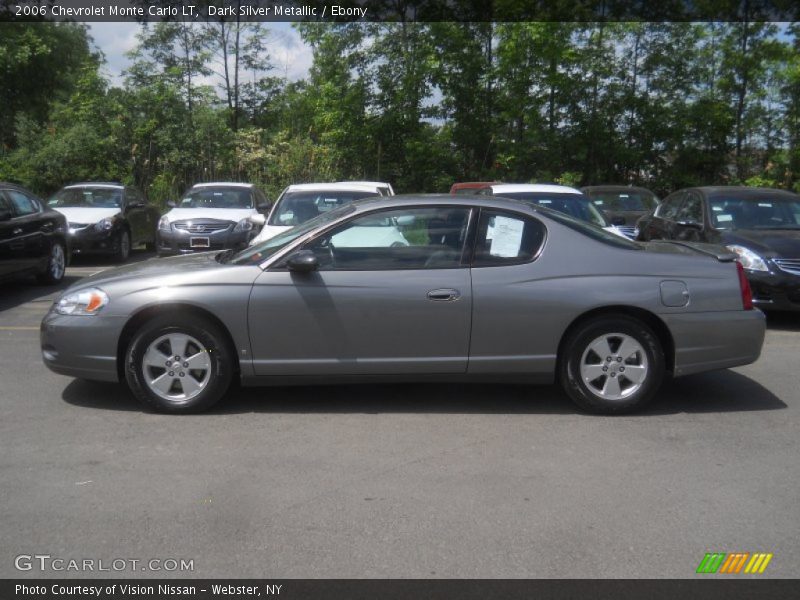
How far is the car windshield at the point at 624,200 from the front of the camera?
1764 centimetres

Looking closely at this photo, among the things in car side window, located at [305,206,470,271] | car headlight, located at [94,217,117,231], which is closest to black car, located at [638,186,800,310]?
car side window, located at [305,206,470,271]

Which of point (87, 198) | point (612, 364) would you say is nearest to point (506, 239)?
point (612, 364)

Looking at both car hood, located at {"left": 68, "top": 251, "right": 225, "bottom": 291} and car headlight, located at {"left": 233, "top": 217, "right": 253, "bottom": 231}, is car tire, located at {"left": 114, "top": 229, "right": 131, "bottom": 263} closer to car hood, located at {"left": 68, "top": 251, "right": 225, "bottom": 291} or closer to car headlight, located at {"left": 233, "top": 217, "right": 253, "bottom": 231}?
car headlight, located at {"left": 233, "top": 217, "right": 253, "bottom": 231}

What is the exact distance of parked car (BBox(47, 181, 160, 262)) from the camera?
15.9 meters

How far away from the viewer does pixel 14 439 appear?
5.57 meters

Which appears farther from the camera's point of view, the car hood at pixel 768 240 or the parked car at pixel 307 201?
the parked car at pixel 307 201

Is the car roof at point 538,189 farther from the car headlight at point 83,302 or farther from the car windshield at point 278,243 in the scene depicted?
the car headlight at point 83,302

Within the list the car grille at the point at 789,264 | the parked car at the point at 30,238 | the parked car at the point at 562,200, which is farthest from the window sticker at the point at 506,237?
the parked car at the point at 30,238

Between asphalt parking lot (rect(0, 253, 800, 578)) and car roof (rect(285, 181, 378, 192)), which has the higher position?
car roof (rect(285, 181, 378, 192))

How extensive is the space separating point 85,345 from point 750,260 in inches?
280

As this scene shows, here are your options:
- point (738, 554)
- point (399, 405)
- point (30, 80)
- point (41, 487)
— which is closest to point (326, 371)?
point (399, 405)

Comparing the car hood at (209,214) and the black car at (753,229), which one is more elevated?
the black car at (753,229)

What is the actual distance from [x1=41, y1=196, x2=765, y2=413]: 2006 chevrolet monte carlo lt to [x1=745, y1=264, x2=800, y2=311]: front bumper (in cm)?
346

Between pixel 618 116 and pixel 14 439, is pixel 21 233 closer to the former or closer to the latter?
pixel 14 439
